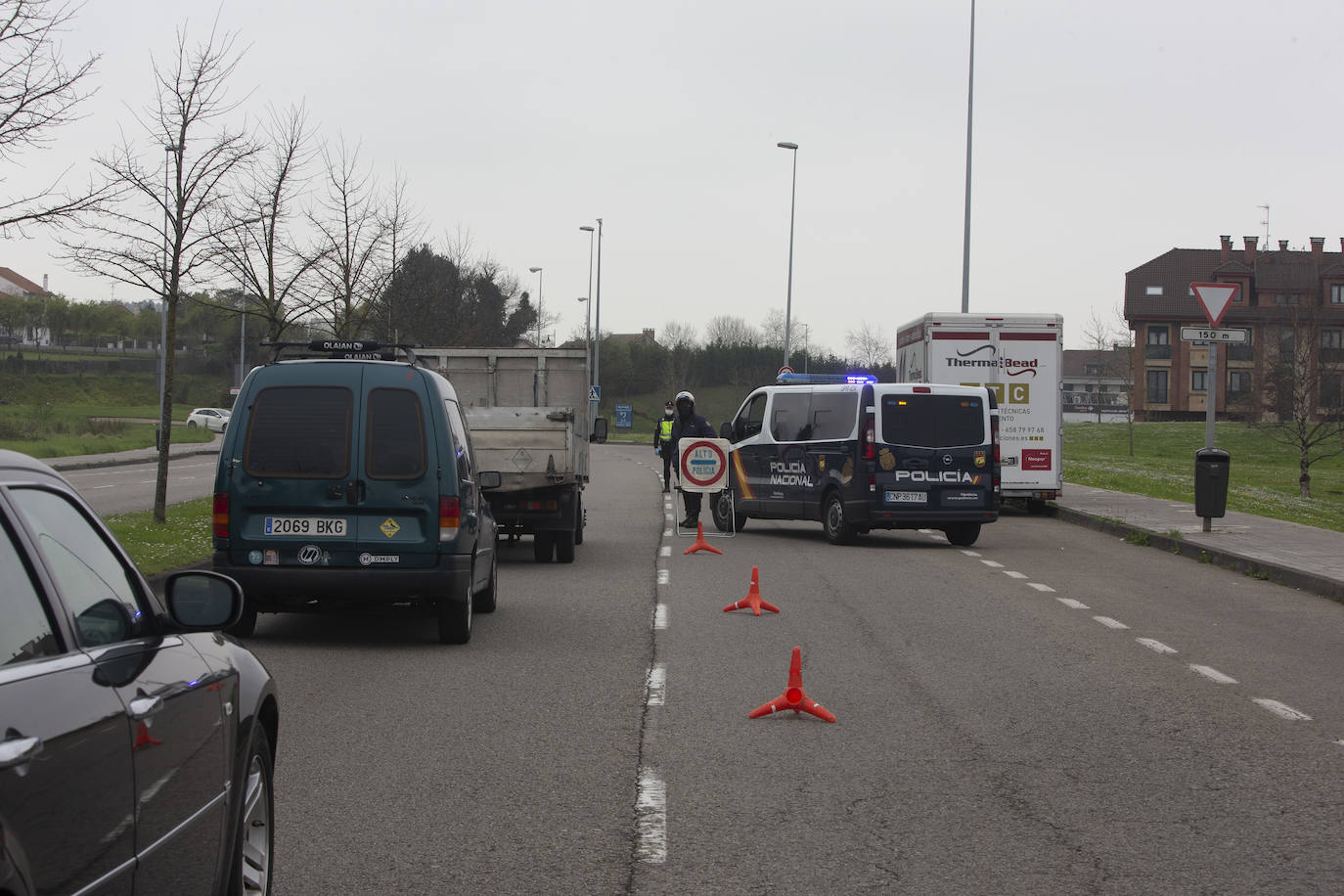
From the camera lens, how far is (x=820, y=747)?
7094 mm

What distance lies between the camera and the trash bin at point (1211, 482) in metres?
19.5

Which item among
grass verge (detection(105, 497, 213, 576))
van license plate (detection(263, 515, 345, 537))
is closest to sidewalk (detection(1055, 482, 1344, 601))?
van license plate (detection(263, 515, 345, 537))

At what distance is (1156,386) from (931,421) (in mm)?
81464

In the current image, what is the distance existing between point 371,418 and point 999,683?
4524 millimetres

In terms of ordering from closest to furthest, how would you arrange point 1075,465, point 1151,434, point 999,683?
point 999,683, point 1075,465, point 1151,434

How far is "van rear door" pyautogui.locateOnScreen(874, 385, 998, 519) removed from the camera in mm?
18422

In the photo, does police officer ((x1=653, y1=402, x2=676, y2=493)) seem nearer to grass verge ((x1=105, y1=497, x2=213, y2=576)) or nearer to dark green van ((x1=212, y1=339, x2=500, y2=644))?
grass verge ((x1=105, y1=497, x2=213, y2=576))

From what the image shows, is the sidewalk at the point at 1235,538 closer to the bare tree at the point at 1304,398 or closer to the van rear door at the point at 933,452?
the van rear door at the point at 933,452

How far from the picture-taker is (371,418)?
992 cm

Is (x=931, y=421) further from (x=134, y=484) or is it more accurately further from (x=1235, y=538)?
(x=134, y=484)

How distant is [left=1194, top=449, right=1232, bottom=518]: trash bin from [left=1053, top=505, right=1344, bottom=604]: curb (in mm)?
751

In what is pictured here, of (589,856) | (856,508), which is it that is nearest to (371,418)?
(589,856)

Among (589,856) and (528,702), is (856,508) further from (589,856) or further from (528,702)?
(589,856)

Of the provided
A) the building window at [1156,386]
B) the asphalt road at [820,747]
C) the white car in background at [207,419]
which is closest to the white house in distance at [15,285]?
the white car in background at [207,419]
